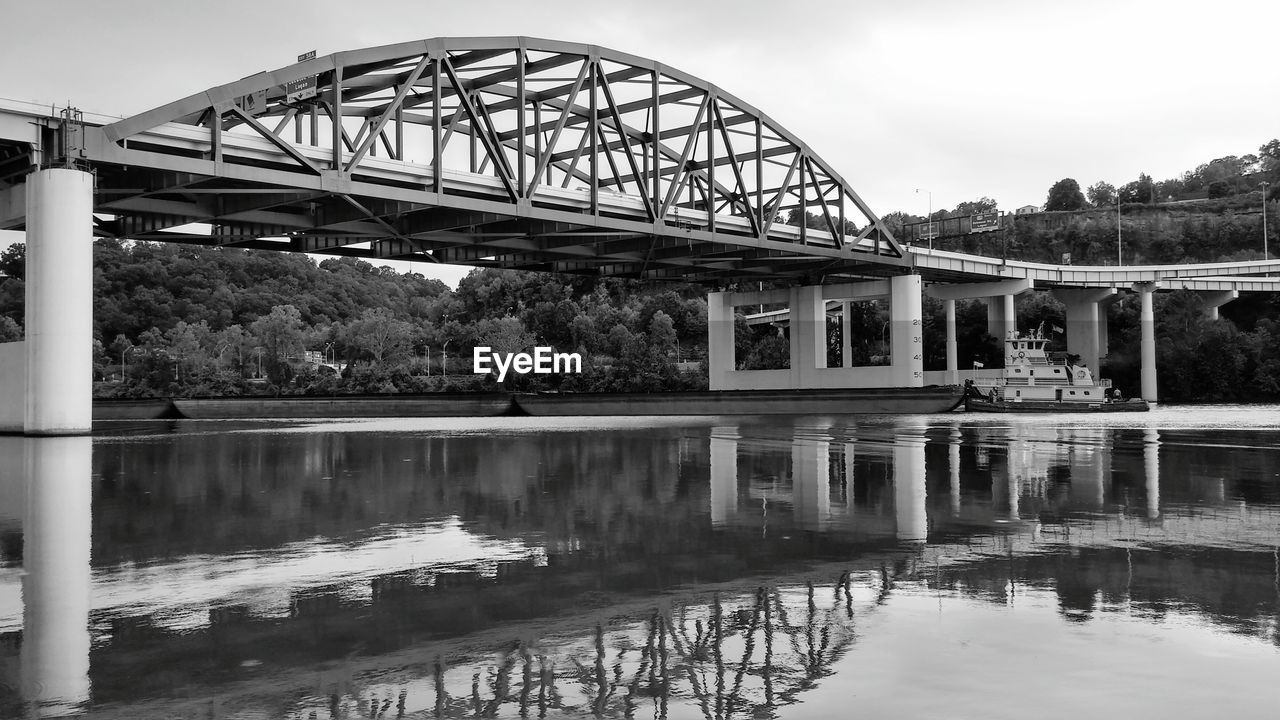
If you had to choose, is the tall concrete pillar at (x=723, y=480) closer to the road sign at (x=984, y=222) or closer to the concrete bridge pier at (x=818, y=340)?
the concrete bridge pier at (x=818, y=340)

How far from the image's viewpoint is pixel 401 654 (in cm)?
650

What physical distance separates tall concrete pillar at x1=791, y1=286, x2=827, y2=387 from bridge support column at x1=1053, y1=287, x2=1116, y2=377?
3487 cm

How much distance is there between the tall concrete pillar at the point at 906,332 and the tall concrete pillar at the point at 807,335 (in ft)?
21.5

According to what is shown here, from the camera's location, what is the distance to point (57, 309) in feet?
117

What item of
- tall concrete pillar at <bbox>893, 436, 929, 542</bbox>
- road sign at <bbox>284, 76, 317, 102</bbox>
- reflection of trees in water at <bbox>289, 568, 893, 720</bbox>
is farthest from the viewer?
road sign at <bbox>284, 76, 317, 102</bbox>

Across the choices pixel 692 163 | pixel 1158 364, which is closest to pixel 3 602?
pixel 692 163

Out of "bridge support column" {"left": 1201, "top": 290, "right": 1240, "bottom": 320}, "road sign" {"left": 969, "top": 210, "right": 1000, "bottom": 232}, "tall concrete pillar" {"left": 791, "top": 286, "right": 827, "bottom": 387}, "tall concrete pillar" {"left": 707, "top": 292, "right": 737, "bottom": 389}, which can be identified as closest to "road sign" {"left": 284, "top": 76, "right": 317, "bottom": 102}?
"tall concrete pillar" {"left": 791, "top": 286, "right": 827, "bottom": 387}

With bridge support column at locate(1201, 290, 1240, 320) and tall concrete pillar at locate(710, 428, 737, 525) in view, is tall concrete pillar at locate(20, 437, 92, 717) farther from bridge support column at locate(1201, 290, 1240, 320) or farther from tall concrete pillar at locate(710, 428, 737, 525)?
bridge support column at locate(1201, 290, 1240, 320)

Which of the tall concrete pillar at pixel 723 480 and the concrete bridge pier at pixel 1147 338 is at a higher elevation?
the concrete bridge pier at pixel 1147 338

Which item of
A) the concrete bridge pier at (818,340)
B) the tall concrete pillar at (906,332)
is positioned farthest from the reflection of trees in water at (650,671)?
the concrete bridge pier at (818,340)

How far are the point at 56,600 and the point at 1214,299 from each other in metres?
129

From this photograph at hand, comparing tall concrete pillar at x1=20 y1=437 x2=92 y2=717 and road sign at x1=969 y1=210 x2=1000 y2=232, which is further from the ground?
road sign at x1=969 y1=210 x2=1000 y2=232

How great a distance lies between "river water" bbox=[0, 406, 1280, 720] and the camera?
5.64m

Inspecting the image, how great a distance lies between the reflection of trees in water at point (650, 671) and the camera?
546 centimetres
